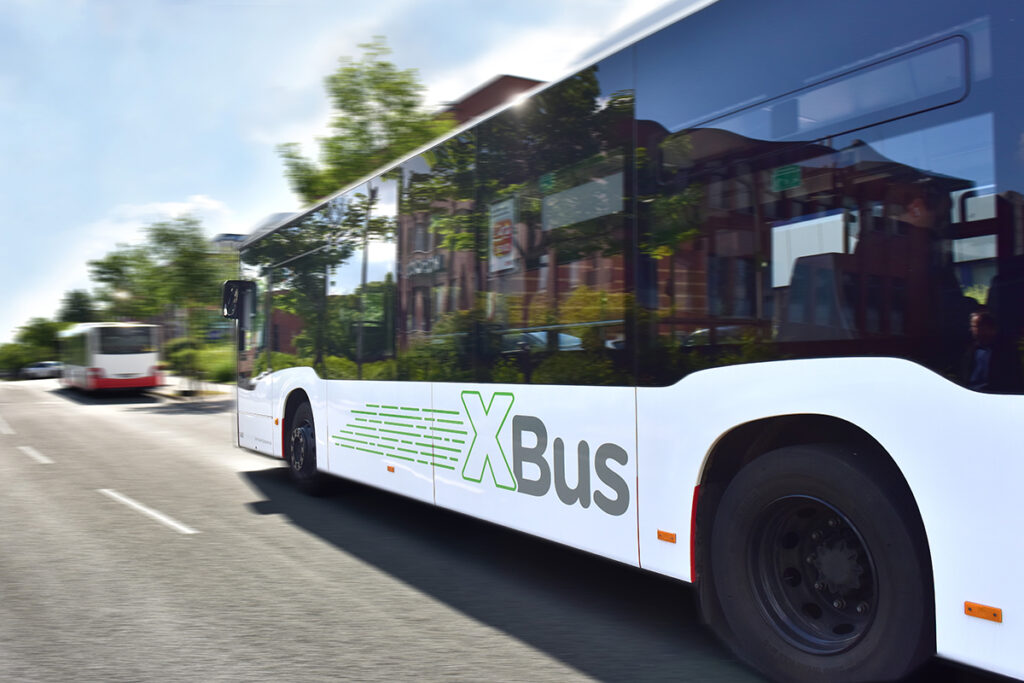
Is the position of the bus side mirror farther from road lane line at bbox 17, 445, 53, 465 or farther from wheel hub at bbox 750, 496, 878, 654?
wheel hub at bbox 750, 496, 878, 654

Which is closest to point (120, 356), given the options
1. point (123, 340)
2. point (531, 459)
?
point (123, 340)

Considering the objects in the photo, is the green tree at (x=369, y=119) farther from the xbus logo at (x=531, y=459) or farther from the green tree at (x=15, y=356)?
the green tree at (x=15, y=356)

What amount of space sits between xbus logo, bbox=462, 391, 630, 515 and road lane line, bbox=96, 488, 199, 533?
9.73 ft

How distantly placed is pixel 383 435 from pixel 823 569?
13.9 feet

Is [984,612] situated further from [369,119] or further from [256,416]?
[369,119]

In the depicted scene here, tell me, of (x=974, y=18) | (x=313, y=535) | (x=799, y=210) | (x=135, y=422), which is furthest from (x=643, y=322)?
(x=135, y=422)

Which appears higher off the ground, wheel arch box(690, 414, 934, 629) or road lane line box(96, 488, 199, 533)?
wheel arch box(690, 414, 934, 629)

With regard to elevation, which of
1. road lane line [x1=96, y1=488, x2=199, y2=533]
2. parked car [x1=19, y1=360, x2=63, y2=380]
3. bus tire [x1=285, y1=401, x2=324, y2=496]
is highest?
bus tire [x1=285, y1=401, x2=324, y2=496]

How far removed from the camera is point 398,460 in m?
6.53

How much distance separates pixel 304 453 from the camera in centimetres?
859

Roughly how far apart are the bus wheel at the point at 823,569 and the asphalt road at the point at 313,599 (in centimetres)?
39

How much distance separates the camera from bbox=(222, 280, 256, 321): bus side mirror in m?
10.1

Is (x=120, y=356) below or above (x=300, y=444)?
above

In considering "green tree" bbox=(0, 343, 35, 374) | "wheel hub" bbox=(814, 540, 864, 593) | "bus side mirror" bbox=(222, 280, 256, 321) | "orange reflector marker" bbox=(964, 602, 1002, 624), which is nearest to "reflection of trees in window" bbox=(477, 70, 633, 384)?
"wheel hub" bbox=(814, 540, 864, 593)
